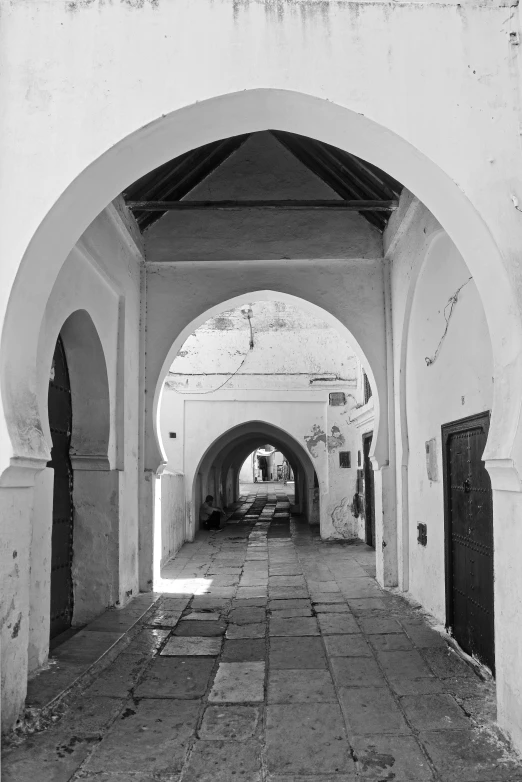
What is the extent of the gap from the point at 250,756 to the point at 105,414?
383 centimetres

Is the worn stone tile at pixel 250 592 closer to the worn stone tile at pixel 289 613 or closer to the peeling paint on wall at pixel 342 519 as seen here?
the worn stone tile at pixel 289 613

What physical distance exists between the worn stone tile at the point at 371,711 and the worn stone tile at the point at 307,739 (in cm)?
8

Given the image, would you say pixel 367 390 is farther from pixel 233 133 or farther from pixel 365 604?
pixel 233 133

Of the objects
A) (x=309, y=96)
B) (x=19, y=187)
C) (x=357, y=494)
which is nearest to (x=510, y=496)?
(x=309, y=96)

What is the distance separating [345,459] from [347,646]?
816 centimetres

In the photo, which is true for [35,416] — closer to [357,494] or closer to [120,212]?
[120,212]

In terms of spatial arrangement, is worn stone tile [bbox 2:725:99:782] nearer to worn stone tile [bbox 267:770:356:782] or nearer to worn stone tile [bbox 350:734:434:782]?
worn stone tile [bbox 267:770:356:782]

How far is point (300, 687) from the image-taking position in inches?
180

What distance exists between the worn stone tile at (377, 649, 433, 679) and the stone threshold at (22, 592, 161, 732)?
2045mm

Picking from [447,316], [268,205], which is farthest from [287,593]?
[268,205]

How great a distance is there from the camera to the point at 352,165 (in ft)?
23.4

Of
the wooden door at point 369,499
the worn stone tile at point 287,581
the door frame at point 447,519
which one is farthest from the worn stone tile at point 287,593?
the wooden door at point 369,499

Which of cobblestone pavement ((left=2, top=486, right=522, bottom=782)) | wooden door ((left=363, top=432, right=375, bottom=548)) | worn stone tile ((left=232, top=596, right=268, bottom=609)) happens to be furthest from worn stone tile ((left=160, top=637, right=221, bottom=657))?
wooden door ((left=363, top=432, right=375, bottom=548))

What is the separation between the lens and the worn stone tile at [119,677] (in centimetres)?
445
